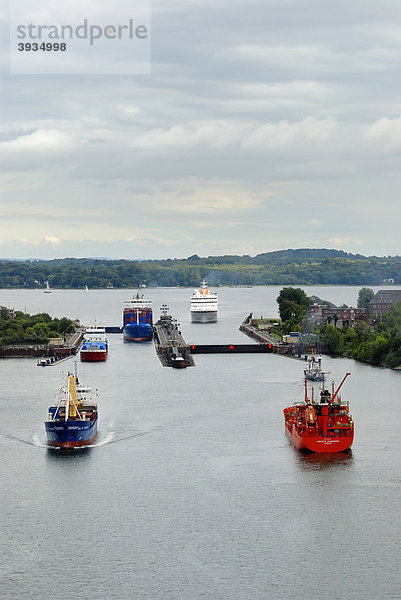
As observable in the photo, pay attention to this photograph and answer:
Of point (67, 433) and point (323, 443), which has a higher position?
point (67, 433)

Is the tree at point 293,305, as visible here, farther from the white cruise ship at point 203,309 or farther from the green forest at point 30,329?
the green forest at point 30,329

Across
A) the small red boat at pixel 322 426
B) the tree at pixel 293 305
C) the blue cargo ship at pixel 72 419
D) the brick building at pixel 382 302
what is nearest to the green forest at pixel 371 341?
the tree at pixel 293 305

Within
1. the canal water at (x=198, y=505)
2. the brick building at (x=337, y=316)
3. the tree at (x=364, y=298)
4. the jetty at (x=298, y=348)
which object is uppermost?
the tree at (x=364, y=298)

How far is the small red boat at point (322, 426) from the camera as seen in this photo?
1273 inches

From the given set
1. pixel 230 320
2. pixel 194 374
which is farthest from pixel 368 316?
pixel 194 374

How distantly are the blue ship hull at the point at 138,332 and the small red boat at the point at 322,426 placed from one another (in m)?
43.0

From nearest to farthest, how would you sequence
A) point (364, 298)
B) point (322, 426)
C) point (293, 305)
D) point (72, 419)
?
1. point (322, 426)
2. point (72, 419)
3. point (293, 305)
4. point (364, 298)

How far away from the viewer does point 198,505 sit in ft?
84.9

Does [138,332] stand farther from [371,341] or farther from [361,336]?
[371,341]

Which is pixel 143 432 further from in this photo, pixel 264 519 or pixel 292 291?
pixel 292 291

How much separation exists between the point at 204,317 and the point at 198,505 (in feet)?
249

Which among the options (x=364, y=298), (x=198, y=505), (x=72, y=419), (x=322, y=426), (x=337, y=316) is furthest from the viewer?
(x=364, y=298)

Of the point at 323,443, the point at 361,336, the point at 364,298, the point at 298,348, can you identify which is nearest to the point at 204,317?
the point at 364,298

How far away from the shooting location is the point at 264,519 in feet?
81.3
